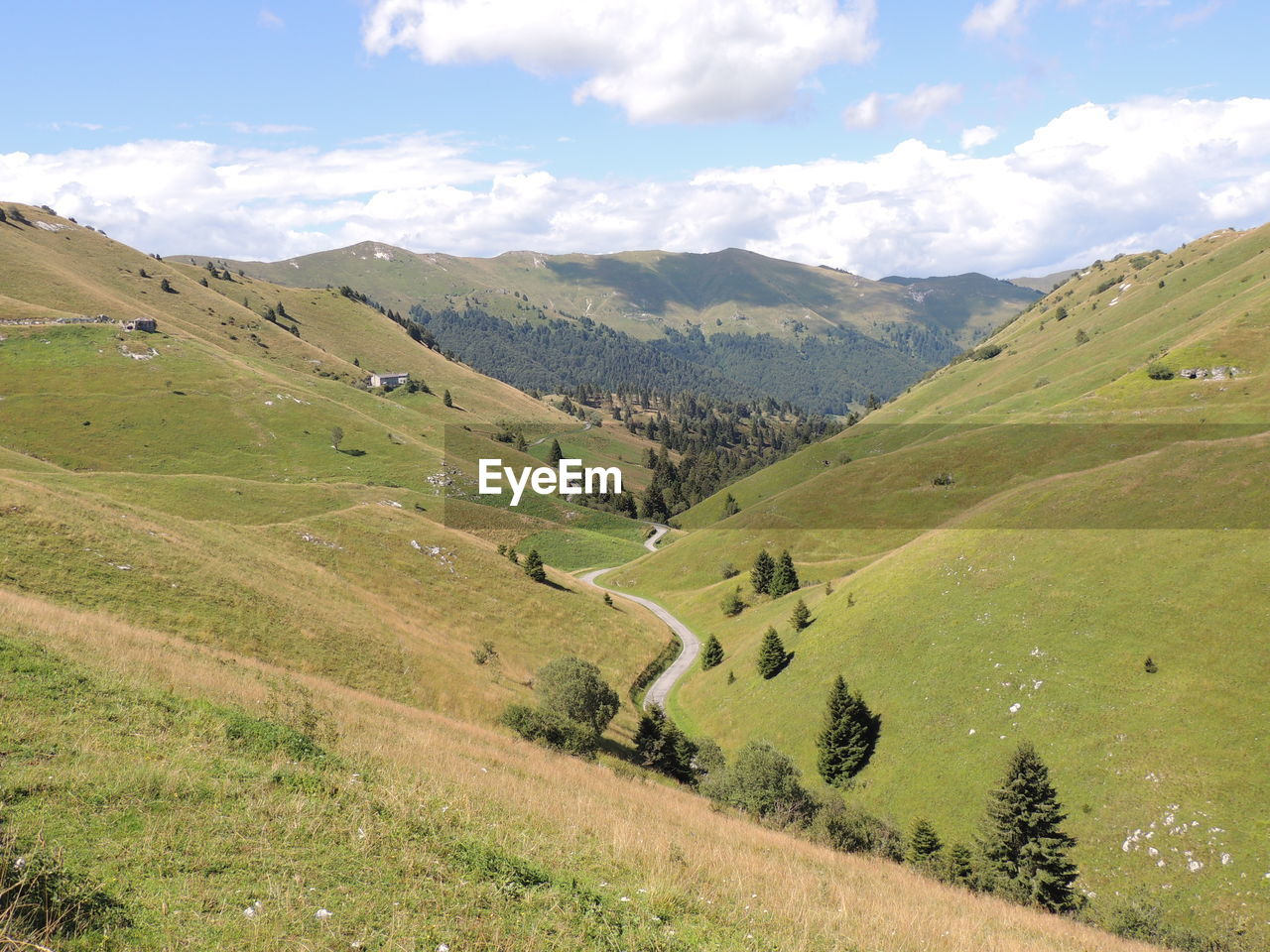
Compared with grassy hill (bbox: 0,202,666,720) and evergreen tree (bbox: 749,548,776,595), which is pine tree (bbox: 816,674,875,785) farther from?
evergreen tree (bbox: 749,548,776,595)

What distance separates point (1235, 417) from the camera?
341 ft

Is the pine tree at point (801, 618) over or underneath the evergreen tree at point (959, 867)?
over

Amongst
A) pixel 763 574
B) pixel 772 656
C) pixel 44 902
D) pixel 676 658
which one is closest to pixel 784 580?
pixel 763 574

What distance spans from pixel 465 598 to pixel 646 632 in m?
26.9

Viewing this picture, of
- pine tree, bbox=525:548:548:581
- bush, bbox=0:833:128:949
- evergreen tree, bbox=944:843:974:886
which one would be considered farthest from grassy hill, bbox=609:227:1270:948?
bush, bbox=0:833:128:949

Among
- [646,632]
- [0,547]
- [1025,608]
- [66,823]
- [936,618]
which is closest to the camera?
[66,823]

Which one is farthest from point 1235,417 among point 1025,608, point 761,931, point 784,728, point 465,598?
point 761,931

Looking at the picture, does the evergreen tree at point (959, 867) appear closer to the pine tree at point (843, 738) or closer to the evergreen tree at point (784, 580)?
the pine tree at point (843, 738)

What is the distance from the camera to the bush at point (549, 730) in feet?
116

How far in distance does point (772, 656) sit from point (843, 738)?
15.5 metres

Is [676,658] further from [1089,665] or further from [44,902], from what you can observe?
[44,902]

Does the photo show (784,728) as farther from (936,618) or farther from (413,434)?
(413,434)

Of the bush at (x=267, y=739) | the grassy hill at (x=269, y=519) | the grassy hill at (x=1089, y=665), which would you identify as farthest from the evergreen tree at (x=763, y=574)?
the bush at (x=267, y=739)

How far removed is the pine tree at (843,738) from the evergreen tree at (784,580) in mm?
40331
